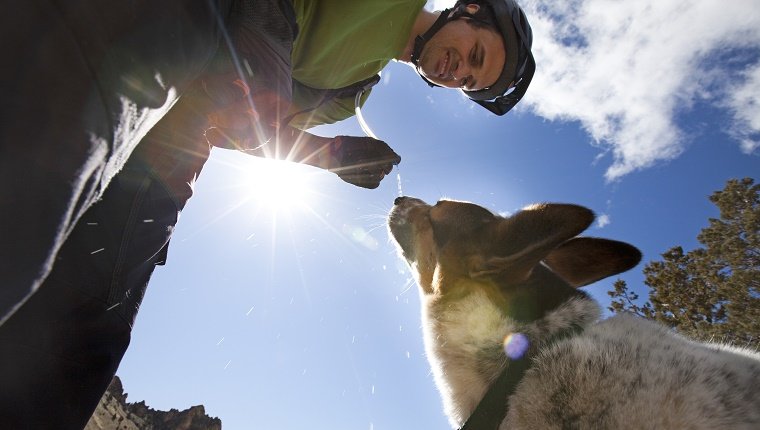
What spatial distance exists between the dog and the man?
1616 millimetres

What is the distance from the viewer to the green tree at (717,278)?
51.6 feet

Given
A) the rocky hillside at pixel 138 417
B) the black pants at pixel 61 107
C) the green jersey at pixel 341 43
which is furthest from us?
the rocky hillside at pixel 138 417

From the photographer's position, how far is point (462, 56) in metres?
4.02

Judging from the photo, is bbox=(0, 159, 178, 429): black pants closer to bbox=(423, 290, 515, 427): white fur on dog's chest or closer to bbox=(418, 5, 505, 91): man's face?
bbox=(423, 290, 515, 427): white fur on dog's chest

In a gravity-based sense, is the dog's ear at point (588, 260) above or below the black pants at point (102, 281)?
above

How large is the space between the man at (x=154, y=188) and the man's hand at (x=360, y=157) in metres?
0.55

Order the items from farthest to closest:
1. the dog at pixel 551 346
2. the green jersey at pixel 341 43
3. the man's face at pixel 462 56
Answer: the man's face at pixel 462 56 → the green jersey at pixel 341 43 → the dog at pixel 551 346

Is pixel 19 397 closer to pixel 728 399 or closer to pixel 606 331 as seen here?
pixel 606 331

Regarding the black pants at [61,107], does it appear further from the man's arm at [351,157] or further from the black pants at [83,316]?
the man's arm at [351,157]

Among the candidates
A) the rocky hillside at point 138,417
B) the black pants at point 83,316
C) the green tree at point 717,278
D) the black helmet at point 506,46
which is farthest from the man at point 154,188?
the rocky hillside at point 138,417

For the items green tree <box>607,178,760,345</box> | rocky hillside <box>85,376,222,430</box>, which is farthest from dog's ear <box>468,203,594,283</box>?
rocky hillside <box>85,376,222,430</box>

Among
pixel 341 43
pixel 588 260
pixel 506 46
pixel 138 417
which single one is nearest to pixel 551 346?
pixel 588 260

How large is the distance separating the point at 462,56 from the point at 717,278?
18375 mm

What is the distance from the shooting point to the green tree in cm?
1572
